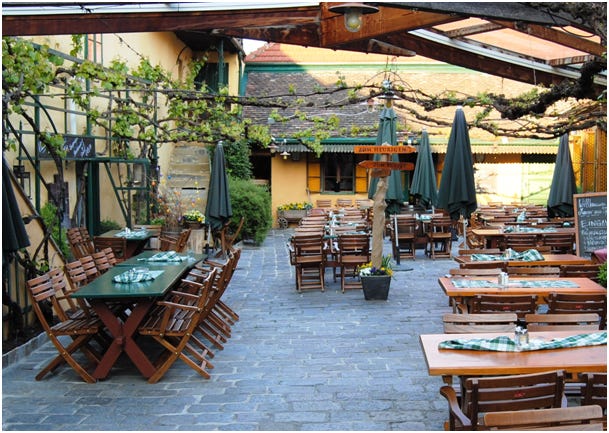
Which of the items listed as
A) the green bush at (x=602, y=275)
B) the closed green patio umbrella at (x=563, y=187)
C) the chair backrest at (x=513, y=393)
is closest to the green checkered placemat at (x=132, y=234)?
the green bush at (x=602, y=275)

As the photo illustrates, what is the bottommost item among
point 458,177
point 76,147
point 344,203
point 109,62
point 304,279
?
point 304,279

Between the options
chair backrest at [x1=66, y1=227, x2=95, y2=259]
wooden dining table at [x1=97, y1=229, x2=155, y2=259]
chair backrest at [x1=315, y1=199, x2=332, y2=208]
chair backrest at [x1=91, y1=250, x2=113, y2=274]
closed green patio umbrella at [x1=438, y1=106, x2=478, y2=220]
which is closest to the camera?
chair backrest at [x1=91, y1=250, x2=113, y2=274]

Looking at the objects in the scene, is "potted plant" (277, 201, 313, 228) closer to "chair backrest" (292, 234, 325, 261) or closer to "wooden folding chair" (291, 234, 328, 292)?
"wooden folding chair" (291, 234, 328, 292)

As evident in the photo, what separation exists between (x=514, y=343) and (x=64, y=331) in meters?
4.31

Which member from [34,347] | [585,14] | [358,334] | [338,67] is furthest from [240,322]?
[338,67]

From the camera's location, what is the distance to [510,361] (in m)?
4.36

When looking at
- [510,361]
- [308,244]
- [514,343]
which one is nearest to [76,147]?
[308,244]

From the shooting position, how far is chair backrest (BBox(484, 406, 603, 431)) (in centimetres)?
329

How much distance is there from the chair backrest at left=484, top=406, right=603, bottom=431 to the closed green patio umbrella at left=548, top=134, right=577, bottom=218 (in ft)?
34.2

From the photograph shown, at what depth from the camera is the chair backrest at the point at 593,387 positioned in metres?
4.11

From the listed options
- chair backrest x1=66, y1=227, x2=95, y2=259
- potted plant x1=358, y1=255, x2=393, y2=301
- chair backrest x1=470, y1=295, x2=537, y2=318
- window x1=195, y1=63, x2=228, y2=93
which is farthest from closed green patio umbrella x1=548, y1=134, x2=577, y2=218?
window x1=195, y1=63, x2=228, y2=93

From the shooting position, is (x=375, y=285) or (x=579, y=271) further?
(x=375, y=285)

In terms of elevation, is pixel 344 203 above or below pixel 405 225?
above

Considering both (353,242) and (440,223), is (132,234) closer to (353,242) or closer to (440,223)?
(353,242)
